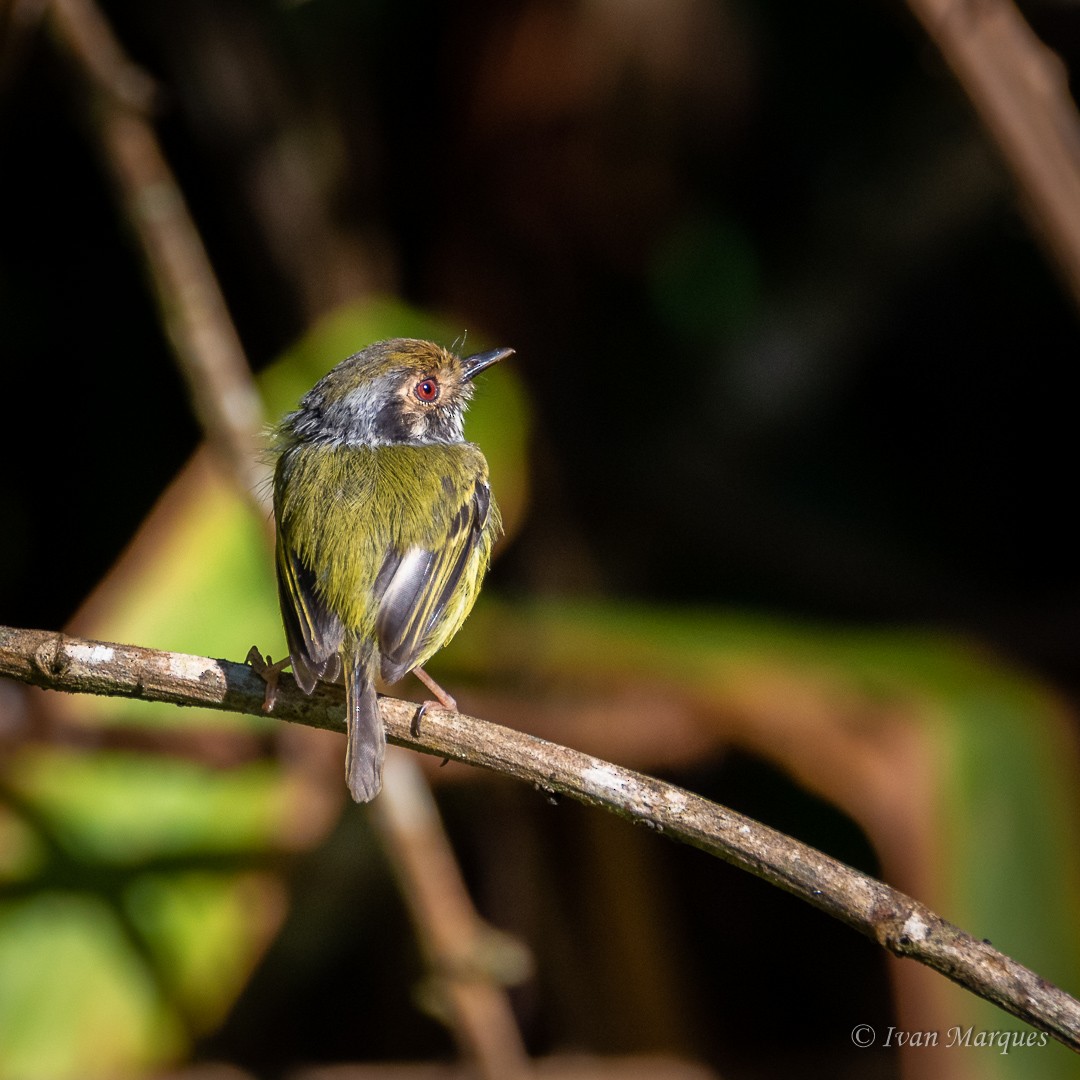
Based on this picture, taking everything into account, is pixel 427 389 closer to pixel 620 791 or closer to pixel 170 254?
pixel 170 254

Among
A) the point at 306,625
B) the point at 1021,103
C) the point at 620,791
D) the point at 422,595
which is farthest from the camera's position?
the point at 1021,103

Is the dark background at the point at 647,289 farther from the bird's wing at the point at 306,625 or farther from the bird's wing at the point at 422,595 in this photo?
the bird's wing at the point at 306,625

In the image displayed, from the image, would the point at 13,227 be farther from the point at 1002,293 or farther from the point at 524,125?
the point at 1002,293

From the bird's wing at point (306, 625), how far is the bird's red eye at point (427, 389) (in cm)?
77

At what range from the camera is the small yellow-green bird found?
3141 mm

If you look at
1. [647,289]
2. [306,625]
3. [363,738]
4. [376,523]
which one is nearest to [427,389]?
[376,523]

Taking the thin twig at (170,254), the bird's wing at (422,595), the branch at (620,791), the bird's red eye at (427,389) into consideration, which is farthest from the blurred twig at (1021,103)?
the branch at (620,791)

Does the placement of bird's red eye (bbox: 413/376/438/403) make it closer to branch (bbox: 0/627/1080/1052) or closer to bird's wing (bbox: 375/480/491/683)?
bird's wing (bbox: 375/480/491/683)

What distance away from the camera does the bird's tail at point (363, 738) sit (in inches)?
112

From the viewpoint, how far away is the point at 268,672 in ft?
10.0

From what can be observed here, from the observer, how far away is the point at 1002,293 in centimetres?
638

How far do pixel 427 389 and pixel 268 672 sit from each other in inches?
52.4

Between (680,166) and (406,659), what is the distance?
403 centimetres

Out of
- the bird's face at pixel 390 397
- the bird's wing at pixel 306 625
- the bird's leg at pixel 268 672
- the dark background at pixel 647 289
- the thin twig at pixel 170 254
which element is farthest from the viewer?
the dark background at pixel 647 289
